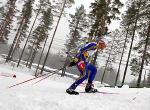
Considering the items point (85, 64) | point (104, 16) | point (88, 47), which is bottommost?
point (85, 64)

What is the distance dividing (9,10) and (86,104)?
144 feet

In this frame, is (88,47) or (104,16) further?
(104,16)

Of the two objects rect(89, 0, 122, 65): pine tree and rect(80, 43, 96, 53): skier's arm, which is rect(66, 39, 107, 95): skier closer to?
rect(80, 43, 96, 53): skier's arm

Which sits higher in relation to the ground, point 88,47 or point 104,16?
point 104,16

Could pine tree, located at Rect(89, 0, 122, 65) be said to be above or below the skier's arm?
above

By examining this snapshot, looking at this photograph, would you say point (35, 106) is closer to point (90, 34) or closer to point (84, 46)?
point (84, 46)

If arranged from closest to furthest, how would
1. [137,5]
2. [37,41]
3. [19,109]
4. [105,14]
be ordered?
[19,109], [105,14], [137,5], [37,41]

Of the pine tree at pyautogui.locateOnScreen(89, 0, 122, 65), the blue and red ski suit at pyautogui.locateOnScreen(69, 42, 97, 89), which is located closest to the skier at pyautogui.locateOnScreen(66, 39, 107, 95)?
the blue and red ski suit at pyautogui.locateOnScreen(69, 42, 97, 89)

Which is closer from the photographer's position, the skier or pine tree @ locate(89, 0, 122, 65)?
the skier

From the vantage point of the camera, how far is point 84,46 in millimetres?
9398

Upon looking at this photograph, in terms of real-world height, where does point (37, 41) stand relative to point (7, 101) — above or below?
above

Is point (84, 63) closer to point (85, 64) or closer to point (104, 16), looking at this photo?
point (85, 64)

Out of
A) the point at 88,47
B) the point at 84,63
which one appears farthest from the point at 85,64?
the point at 88,47

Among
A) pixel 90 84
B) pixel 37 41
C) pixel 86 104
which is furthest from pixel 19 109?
pixel 37 41
